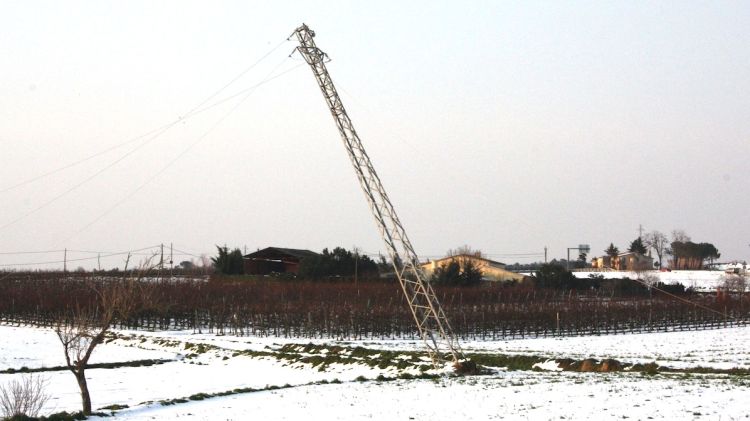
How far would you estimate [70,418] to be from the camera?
19109 mm

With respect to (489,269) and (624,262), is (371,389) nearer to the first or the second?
(489,269)

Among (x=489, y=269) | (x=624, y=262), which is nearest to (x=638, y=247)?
(x=624, y=262)

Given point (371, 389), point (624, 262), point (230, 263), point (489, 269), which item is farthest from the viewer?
point (624, 262)

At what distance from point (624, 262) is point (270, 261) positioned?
7932 cm

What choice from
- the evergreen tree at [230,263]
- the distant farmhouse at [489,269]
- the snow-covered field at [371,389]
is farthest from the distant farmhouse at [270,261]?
the snow-covered field at [371,389]

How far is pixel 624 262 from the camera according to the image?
503 feet

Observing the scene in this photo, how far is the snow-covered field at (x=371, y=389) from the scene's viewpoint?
731 inches

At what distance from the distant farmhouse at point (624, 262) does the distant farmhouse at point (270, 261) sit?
72.3m

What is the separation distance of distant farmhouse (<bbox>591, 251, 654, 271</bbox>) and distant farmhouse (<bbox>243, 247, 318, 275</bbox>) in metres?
72.3

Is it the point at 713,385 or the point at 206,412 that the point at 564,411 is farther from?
the point at 206,412

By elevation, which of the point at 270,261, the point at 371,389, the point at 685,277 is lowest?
the point at 371,389

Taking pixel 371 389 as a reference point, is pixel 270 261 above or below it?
above

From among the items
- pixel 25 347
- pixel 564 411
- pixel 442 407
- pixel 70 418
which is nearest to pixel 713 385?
pixel 564 411

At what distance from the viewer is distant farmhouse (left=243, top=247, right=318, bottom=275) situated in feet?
329
